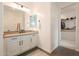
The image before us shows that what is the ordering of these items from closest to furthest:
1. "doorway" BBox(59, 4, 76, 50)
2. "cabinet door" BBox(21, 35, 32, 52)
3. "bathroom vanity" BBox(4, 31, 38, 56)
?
"bathroom vanity" BBox(4, 31, 38, 56), "cabinet door" BBox(21, 35, 32, 52), "doorway" BBox(59, 4, 76, 50)

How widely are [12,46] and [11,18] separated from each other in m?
1.15

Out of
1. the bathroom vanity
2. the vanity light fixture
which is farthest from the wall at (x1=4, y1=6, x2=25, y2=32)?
the bathroom vanity

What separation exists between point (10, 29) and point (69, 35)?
3997mm

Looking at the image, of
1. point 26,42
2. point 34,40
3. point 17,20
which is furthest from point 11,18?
point 34,40

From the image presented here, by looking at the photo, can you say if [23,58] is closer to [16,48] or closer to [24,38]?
[16,48]

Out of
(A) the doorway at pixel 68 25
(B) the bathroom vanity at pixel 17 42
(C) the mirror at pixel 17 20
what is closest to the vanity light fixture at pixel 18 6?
(C) the mirror at pixel 17 20

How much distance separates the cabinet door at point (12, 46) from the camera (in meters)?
2.34

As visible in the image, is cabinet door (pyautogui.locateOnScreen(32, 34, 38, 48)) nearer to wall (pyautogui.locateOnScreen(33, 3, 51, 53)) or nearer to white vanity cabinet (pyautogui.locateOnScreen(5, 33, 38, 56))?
white vanity cabinet (pyautogui.locateOnScreen(5, 33, 38, 56))

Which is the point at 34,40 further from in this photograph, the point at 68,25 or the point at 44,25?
the point at 68,25

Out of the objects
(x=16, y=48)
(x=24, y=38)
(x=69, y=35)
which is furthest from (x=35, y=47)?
(x=69, y=35)

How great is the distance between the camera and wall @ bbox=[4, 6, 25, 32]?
304 centimetres

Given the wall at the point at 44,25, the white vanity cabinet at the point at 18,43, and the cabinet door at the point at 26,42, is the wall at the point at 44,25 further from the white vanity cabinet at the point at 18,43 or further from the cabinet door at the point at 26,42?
the cabinet door at the point at 26,42

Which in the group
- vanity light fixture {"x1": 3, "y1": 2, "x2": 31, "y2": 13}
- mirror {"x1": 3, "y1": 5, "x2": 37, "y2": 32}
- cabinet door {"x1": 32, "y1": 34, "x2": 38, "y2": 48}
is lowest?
cabinet door {"x1": 32, "y1": 34, "x2": 38, "y2": 48}

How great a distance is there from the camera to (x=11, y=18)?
3.25m
